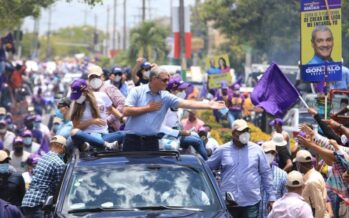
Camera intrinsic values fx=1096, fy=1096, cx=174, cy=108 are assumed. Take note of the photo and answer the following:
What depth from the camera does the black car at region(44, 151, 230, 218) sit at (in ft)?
33.2

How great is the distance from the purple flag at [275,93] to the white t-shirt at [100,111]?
2980 mm

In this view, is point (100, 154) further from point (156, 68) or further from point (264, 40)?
point (264, 40)

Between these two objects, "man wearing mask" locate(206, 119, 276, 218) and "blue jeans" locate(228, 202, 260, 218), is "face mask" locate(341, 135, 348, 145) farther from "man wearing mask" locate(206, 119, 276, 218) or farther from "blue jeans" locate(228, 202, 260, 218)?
"blue jeans" locate(228, 202, 260, 218)

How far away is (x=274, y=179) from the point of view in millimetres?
13312

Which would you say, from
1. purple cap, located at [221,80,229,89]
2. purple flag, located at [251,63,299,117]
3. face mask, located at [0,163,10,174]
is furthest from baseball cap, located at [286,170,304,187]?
purple cap, located at [221,80,229,89]

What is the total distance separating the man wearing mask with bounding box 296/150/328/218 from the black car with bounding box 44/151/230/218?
71.6 inches

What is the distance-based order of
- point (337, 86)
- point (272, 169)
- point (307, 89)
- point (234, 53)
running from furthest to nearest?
point (234, 53)
point (307, 89)
point (337, 86)
point (272, 169)

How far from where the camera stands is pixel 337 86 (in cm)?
1889

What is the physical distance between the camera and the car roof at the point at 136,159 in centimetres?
1076

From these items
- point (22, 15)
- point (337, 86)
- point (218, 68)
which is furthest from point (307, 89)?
point (337, 86)

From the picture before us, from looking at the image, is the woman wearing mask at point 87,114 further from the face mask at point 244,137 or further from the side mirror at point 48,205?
the side mirror at point 48,205

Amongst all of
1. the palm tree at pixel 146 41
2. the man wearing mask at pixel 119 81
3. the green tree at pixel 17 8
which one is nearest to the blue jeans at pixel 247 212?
the man wearing mask at pixel 119 81

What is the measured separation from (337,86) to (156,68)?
23.8 feet

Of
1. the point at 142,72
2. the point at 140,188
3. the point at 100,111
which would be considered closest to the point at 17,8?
the point at 142,72
